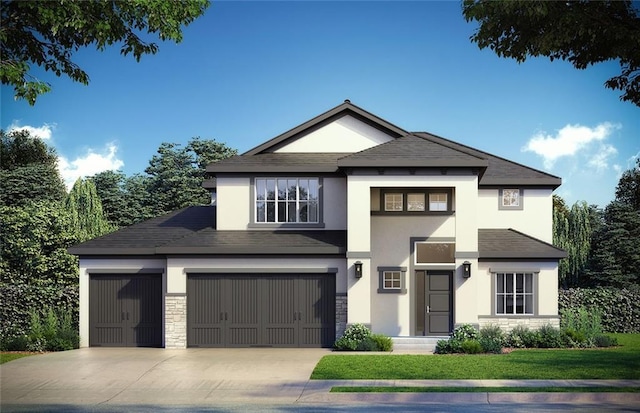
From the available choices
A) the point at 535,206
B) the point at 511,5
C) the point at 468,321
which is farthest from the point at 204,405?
the point at 535,206

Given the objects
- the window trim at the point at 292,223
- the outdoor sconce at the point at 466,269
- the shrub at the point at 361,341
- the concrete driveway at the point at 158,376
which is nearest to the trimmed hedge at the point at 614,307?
the outdoor sconce at the point at 466,269

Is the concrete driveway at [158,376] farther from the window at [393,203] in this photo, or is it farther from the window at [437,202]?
the window at [437,202]

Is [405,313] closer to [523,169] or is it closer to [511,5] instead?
[523,169]

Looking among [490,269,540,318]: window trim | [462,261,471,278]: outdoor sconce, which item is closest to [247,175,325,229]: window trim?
[462,261,471,278]: outdoor sconce

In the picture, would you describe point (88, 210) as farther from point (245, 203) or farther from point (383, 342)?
point (383, 342)

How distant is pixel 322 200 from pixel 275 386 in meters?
9.83

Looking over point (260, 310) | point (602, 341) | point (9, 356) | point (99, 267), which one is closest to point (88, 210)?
point (99, 267)

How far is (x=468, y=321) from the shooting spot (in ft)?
74.1

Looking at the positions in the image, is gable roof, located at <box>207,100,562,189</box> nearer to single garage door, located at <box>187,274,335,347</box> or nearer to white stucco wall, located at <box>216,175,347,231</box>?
white stucco wall, located at <box>216,175,347,231</box>

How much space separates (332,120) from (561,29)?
11.9 meters

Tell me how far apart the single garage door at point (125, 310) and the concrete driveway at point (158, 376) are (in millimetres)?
970

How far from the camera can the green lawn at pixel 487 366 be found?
16.8 m

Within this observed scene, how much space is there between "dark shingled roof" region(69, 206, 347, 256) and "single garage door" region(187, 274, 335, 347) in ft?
2.89

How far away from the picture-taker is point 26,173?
5581cm
